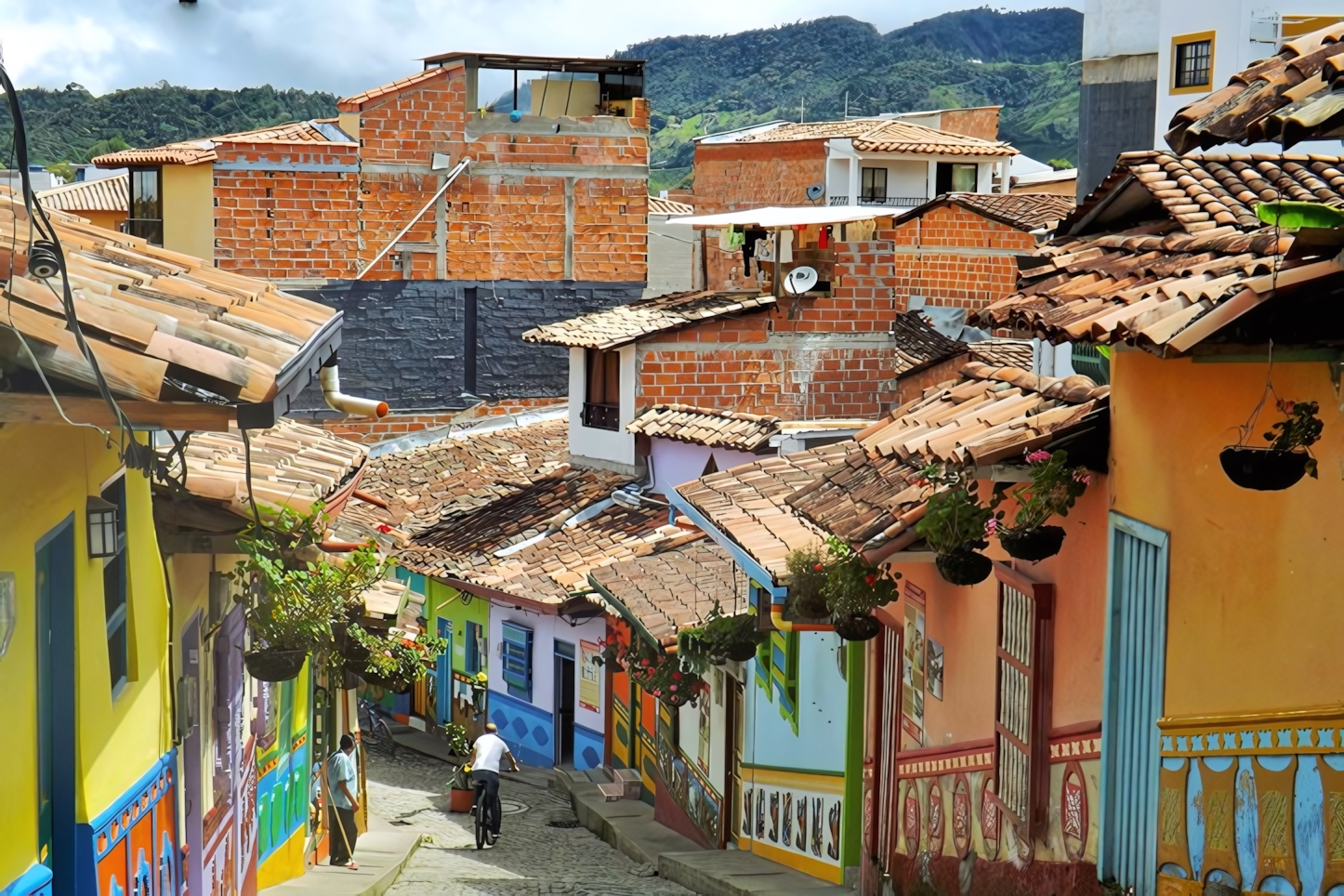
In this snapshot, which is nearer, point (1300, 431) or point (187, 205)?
point (1300, 431)

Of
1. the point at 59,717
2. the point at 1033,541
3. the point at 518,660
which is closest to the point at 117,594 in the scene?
the point at 59,717

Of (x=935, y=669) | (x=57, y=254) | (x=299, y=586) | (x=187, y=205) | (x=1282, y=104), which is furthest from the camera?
(x=187, y=205)

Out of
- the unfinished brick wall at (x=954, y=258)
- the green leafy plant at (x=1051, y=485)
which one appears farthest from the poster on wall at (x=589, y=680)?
the unfinished brick wall at (x=954, y=258)

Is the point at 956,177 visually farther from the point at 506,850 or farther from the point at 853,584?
the point at 853,584

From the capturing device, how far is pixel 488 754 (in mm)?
20484

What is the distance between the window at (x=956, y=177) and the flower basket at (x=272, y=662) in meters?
45.6

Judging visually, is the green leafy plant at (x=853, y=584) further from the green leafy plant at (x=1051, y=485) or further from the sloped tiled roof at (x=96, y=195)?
the sloped tiled roof at (x=96, y=195)

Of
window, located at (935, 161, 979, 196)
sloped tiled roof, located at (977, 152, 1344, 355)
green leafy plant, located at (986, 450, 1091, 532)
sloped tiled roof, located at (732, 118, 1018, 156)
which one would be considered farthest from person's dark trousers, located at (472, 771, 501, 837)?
window, located at (935, 161, 979, 196)

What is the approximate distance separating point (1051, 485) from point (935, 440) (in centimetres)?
97

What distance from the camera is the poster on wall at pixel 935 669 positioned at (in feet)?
38.5

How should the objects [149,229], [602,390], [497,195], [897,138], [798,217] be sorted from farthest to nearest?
[897,138], [149,229], [497,195], [602,390], [798,217]

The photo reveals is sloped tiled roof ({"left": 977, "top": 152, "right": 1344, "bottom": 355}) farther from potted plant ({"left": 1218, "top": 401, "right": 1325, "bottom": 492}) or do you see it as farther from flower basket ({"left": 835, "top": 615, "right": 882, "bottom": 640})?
flower basket ({"left": 835, "top": 615, "right": 882, "bottom": 640})

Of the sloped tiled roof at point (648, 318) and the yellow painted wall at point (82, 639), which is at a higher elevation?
the sloped tiled roof at point (648, 318)

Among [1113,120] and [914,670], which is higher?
[1113,120]
